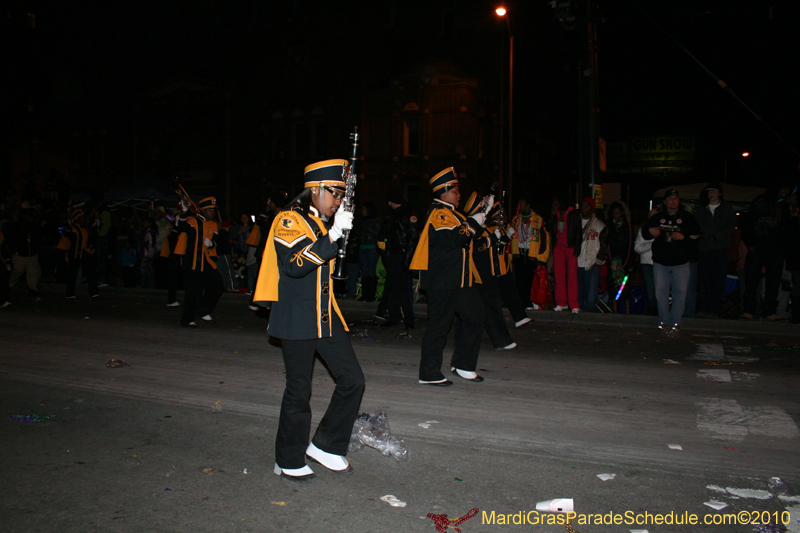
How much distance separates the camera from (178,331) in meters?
9.98

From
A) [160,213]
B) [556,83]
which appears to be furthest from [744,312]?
[556,83]

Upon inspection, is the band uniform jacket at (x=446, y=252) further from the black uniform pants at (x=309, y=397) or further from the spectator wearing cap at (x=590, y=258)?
the spectator wearing cap at (x=590, y=258)

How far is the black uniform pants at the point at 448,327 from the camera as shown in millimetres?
6391

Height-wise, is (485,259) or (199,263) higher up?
(485,259)

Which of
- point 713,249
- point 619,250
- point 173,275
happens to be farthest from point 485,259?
point 173,275

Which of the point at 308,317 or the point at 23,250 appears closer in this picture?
the point at 308,317

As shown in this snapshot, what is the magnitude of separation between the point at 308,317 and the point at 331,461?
39.7 inches

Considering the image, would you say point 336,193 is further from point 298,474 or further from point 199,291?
point 199,291

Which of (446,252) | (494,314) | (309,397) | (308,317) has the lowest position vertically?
(309,397)

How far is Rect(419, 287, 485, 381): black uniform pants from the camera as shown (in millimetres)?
6391

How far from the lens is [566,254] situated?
12078 mm

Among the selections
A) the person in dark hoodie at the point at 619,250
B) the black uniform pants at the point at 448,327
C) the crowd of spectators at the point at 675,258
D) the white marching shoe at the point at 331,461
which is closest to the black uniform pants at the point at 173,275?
the crowd of spectators at the point at 675,258

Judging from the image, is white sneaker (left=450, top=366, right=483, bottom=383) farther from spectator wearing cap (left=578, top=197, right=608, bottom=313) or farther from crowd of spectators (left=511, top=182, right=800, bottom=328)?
spectator wearing cap (left=578, top=197, right=608, bottom=313)

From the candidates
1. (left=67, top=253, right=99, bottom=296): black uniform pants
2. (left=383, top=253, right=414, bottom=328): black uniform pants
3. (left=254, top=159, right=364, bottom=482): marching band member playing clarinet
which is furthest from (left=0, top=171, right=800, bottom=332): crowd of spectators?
(left=254, top=159, right=364, bottom=482): marching band member playing clarinet
